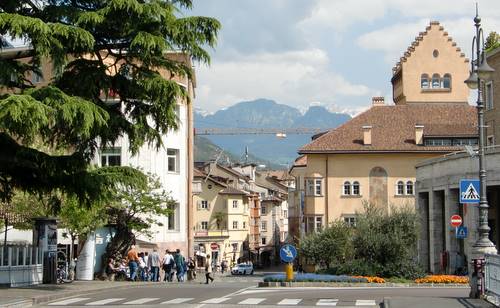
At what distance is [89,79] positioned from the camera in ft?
84.7

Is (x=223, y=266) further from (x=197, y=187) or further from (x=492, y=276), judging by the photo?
(x=492, y=276)

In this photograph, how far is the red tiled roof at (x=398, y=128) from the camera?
77.3 meters

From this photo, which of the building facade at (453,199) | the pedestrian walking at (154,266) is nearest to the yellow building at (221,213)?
the building facade at (453,199)

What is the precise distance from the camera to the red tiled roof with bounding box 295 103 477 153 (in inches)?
3044

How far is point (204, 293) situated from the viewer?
29594 mm

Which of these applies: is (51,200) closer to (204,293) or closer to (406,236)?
(204,293)

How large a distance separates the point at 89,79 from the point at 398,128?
57.0 m

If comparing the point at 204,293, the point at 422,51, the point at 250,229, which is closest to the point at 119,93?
the point at 204,293

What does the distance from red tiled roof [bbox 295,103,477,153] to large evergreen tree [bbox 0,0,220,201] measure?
50.3m

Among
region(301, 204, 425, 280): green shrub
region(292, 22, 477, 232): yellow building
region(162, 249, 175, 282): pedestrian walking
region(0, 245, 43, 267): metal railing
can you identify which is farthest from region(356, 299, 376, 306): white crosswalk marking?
region(292, 22, 477, 232): yellow building

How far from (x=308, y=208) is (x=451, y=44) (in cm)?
2493

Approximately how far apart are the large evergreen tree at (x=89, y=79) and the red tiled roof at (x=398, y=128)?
165 feet

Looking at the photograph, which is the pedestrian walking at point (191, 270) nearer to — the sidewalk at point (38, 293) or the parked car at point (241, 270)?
the sidewalk at point (38, 293)

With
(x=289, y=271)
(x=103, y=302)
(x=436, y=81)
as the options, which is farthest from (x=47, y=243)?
(x=436, y=81)
